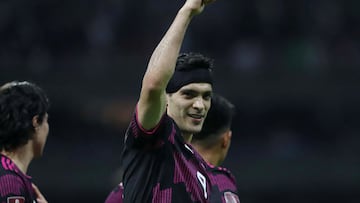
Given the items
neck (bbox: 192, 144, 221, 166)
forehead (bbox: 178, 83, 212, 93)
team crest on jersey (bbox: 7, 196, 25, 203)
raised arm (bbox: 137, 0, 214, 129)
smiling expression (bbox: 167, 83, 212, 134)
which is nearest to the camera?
raised arm (bbox: 137, 0, 214, 129)

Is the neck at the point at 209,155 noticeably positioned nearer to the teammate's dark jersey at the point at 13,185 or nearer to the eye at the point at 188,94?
the eye at the point at 188,94

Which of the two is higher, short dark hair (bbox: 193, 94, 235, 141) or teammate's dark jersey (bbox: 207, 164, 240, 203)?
short dark hair (bbox: 193, 94, 235, 141)

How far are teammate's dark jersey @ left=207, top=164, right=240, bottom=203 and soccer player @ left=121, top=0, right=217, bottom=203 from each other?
402mm

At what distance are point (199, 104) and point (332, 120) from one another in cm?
1154

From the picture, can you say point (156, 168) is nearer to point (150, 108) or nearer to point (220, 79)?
point (150, 108)

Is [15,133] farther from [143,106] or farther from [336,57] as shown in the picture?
[336,57]

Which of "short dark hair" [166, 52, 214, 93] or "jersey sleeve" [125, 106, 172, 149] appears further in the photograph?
A: "short dark hair" [166, 52, 214, 93]

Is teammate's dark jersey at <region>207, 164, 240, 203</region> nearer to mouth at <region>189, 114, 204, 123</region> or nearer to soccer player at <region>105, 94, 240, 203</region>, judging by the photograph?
soccer player at <region>105, 94, 240, 203</region>

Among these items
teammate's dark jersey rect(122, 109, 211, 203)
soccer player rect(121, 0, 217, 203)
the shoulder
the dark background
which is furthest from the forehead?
the dark background

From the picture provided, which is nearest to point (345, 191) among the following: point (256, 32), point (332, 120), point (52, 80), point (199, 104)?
point (332, 120)

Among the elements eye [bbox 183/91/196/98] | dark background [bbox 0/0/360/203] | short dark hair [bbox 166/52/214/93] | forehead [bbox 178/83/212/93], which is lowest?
dark background [bbox 0/0/360/203]

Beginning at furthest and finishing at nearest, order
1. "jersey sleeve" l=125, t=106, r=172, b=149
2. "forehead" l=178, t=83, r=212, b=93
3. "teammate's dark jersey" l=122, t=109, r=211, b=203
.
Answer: "forehead" l=178, t=83, r=212, b=93, "teammate's dark jersey" l=122, t=109, r=211, b=203, "jersey sleeve" l=125, t=106, r=172, b=149

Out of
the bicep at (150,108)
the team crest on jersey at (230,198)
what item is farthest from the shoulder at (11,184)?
the team crest on jersey at (230,198)

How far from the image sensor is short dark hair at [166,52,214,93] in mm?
5023
